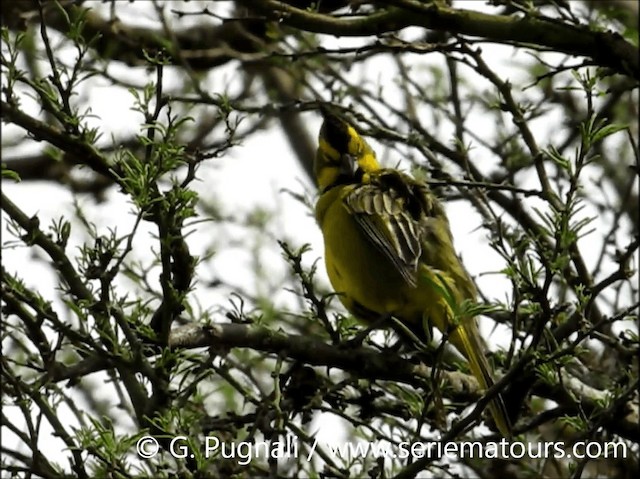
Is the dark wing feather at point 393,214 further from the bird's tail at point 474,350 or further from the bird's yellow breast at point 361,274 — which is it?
the bird's tail at point 474,350

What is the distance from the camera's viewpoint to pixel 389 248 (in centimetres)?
486

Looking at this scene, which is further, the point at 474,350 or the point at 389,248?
the point at 389,248

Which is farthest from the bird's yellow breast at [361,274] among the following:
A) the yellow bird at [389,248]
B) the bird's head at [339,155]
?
the bird's head at [339,155]

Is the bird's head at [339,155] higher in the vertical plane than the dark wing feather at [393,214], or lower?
higher

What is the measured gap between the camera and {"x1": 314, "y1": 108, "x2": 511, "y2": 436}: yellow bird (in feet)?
15.8

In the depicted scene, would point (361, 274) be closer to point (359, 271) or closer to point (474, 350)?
point (359, 271)

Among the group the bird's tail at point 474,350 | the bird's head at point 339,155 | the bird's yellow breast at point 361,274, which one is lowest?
the bird's tail at point 474,350

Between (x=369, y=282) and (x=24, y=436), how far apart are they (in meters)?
1.99

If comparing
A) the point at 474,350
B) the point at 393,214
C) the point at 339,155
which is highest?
the point at 339,155

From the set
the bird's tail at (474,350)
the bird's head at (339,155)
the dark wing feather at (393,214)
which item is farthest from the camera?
the bird's head at (339,155)

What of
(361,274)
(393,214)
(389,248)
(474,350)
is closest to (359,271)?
(361,274)

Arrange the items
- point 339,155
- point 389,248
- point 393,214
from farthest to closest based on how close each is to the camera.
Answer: point 339,155 → point 393,214 → point 389,248

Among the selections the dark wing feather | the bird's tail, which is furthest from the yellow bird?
the bird's tail

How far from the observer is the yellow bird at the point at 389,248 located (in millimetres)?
4805
